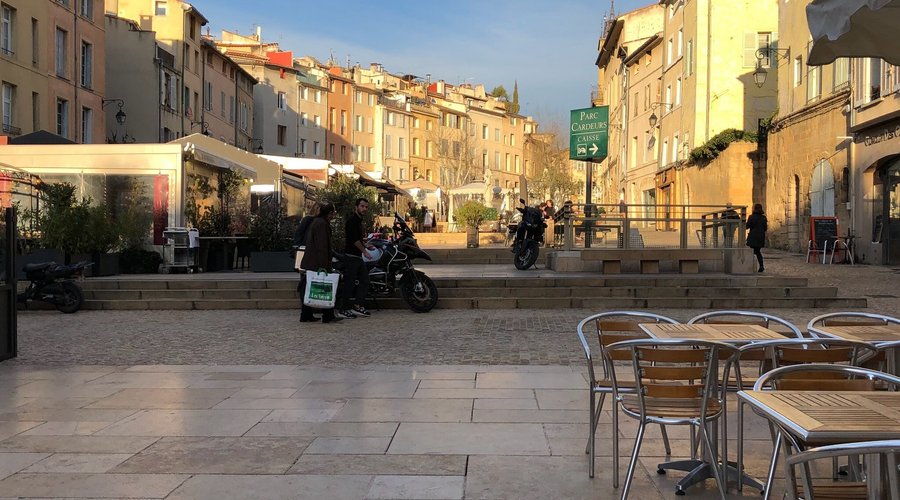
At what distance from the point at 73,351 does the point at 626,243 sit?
403 inches

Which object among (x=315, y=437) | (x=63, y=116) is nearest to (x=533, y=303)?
(x=315, y=437)

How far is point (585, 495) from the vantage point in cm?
416

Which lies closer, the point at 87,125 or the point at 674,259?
the point at 674,259

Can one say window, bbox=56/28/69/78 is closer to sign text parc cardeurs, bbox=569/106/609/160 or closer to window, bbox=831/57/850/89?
sign text parc cardeurs, bbox=569/106/609/160

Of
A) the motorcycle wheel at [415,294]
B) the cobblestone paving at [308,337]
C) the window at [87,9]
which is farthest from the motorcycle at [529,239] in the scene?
the window at [87,9]

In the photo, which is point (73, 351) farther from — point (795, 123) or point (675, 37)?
point (675, 37)

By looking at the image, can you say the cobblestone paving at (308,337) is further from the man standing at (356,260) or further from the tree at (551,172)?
the tree at (551,172)

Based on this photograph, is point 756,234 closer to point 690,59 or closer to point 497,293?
point 497,293

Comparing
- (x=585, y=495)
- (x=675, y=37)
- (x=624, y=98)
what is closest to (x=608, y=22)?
(x=624, y=98)

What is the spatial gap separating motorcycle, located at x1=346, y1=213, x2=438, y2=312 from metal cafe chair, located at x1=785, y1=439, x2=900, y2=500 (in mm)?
10416

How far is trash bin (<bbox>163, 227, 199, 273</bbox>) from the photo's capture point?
17.8 metres

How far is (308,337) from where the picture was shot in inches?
416

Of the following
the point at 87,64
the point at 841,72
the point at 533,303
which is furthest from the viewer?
the point at 87,64

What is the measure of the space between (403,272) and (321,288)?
5.96 feet
